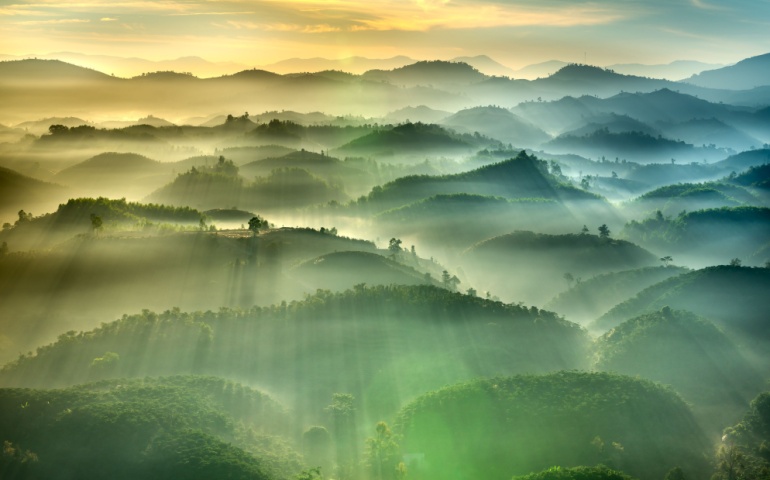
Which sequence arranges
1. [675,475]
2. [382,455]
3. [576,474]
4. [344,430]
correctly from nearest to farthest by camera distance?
[576,474] → [675,475] → [382,455] → [344,430]

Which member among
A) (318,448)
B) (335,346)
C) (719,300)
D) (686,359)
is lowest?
(318,448)

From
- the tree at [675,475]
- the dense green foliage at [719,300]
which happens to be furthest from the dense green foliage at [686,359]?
the tree at [675,475]

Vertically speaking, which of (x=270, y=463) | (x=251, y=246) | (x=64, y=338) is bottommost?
(x=270, y=463)

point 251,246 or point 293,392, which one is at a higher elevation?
point 251,246

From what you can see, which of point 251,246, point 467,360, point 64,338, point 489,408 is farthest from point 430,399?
point 251,246

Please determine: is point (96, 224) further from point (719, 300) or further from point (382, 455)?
point (719, 300)

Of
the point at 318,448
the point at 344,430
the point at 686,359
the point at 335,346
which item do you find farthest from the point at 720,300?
the point at 318,448

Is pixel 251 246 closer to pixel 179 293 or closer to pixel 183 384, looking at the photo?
pixel 179 293

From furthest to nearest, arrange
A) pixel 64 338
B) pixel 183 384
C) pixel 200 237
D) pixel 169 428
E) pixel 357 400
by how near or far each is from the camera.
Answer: pixel 200 237, pixel 64 338, pixel 357 400, pixel 183 384, pixel 169 428
